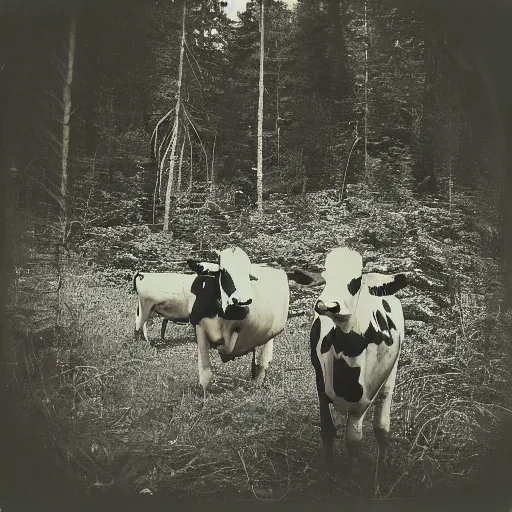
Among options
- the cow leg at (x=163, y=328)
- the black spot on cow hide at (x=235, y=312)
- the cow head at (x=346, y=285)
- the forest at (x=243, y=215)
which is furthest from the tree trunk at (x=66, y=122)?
the cow head at (x=346, y=285)

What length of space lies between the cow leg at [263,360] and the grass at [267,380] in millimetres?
51

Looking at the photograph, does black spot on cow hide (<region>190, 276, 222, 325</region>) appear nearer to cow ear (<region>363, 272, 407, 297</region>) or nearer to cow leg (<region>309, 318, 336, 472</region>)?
cow leg (<region>309, 318, 336, 472</region>)

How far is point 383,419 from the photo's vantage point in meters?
4.08

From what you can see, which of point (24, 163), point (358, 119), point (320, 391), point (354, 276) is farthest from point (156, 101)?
point (320, 391)

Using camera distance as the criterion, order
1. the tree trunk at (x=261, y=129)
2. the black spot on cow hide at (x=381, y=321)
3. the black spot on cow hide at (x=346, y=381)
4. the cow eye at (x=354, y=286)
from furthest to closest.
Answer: the tree trunk at (x=261, y=129) < the black spot on cow hide at (x=381, y=321) < the black spot on cow hide at (x=346, y=381) < the cow eye at (x=354, y=286)

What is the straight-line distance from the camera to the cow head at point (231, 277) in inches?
157

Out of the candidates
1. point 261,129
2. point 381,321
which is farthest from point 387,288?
point 261,129

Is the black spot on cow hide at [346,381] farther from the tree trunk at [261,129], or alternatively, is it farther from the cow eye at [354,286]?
the tree trunk at [261,129]

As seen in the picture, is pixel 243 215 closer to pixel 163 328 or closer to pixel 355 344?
pixel 163 328

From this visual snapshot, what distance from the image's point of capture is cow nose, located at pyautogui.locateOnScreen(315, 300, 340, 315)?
140 inches

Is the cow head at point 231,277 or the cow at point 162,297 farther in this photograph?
the cow at point 162,297

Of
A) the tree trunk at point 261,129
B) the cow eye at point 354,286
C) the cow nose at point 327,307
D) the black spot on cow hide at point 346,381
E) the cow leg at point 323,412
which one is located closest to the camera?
the cow nose at point 327,307

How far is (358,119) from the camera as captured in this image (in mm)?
4297

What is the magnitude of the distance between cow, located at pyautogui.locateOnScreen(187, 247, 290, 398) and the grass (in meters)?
0.07
